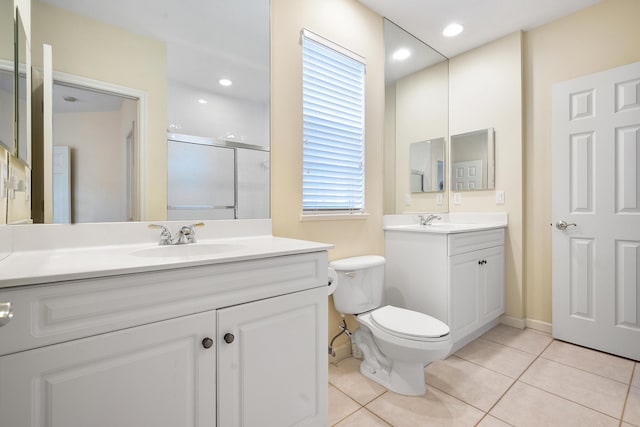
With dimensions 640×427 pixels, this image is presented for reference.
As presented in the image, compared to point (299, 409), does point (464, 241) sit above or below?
above

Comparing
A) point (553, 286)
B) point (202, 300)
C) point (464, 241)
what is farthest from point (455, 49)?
point (202, 300)

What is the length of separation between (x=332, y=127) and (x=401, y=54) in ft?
3.63

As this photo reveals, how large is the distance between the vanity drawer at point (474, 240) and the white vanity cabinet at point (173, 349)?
115cm

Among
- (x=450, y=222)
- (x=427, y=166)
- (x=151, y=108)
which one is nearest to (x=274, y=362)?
(x=151, y=108)

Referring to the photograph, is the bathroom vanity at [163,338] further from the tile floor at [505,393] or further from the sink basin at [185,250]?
the tile floor at [505,393]

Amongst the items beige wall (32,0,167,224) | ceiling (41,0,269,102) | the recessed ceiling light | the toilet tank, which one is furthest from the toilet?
the recessed ceiling light

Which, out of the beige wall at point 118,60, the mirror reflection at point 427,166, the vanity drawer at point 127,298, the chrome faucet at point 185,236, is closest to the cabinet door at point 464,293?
the mirror reflection at point 427,166

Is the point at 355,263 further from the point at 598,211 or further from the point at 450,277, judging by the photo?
the point at 598,211

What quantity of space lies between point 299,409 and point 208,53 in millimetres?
1690

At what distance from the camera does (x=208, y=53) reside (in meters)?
1.49

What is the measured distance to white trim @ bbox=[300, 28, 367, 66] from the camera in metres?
1.84

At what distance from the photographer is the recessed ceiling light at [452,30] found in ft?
7.89

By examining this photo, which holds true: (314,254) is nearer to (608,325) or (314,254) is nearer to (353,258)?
(353,258)

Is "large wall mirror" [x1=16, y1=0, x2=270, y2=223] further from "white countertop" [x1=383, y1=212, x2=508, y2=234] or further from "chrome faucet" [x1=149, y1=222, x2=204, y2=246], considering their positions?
"white countertop" [x1=383, y1=212, x2=508, y2=234]
